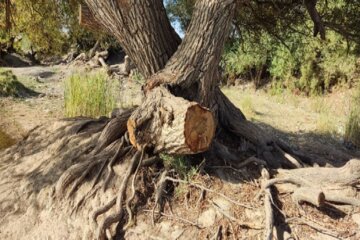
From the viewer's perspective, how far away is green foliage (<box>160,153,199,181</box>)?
11.7ft

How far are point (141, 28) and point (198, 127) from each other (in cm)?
100

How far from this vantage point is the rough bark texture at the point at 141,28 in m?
3.47

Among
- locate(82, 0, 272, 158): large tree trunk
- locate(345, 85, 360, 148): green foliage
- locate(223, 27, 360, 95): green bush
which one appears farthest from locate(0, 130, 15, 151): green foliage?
locate(223, 27, 360, 95): green bush

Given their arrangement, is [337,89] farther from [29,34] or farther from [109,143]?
[109,143]

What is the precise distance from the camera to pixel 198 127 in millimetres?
3174

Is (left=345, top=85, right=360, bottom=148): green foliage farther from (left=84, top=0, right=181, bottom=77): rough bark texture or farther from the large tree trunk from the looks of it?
(left=84, top=0, right=181, bottom=77): rough bark texture

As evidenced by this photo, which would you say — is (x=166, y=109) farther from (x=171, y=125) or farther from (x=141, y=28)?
(x=141, y=28)

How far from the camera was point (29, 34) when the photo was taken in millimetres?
6645

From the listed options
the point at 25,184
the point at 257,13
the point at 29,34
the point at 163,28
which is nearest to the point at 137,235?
the point at 25,184

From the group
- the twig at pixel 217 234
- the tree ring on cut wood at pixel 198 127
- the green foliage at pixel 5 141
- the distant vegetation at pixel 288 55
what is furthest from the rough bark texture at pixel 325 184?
the green foliage at pixel 5 141

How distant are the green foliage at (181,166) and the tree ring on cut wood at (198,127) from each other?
14.9 inches

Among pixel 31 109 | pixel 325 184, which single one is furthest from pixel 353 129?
pixel 31 109

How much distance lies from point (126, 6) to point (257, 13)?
2405 millimetres

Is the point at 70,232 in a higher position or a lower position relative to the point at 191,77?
lower
